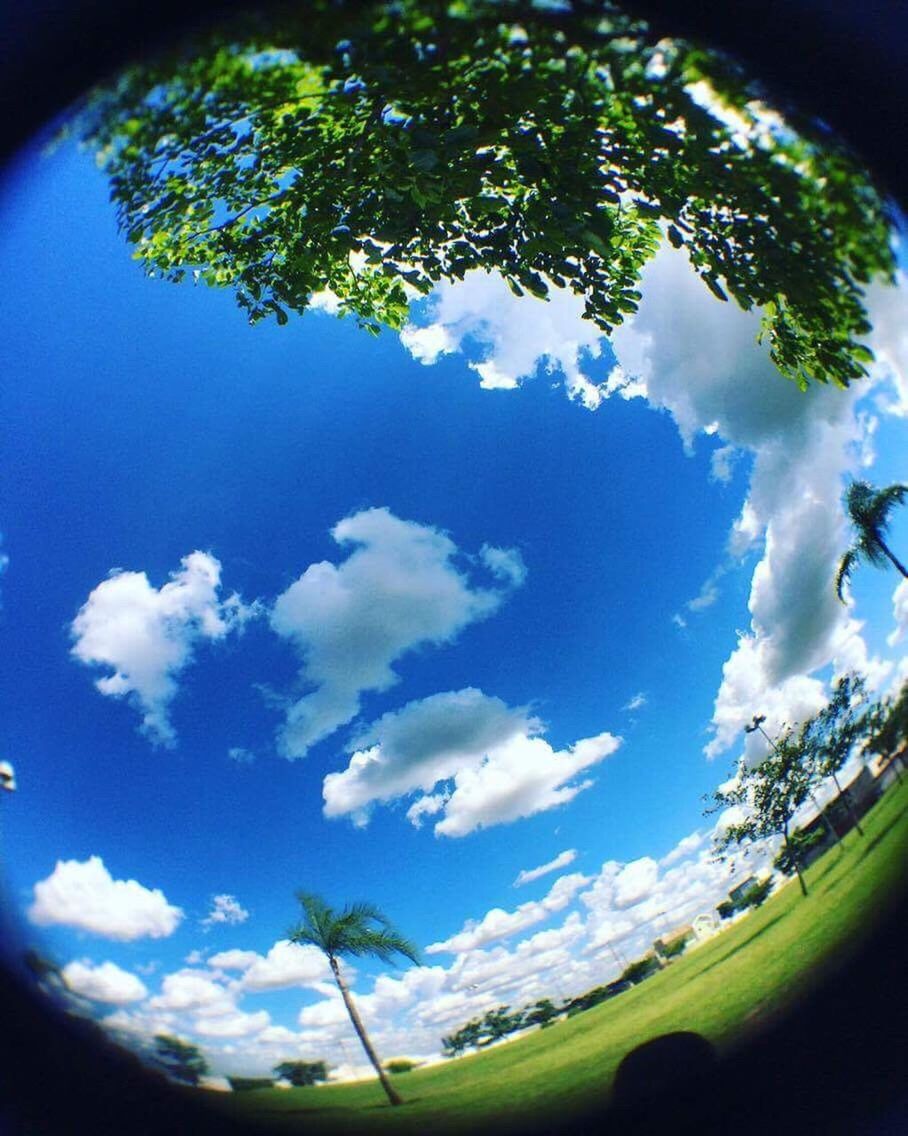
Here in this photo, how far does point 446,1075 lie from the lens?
12.8 feet

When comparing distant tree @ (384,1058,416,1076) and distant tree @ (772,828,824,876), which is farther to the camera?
distant tree @ (772,828,824,876)

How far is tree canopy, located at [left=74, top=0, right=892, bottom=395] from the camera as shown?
11.8 feet

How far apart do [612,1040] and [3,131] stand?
25.4ft

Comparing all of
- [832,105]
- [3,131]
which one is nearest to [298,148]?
[3,131]

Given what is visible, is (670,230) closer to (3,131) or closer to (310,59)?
(310,59)

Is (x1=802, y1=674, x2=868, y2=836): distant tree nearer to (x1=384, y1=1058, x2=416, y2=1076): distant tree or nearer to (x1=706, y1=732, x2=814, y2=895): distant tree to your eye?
(x1=706, y1=732, x2=814, y2=895): distant tree

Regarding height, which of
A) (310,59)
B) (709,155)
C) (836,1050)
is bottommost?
(836,1050)

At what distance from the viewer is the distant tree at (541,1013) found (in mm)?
4523

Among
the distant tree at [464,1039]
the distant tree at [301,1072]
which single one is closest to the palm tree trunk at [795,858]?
the distant tree at [464,1039]

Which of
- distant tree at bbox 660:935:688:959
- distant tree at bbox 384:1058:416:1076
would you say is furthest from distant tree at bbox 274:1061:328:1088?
distant tree at bbox 660:935:688:959

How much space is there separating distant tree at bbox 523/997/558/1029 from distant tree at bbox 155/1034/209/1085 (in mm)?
2870

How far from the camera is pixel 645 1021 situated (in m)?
3.70

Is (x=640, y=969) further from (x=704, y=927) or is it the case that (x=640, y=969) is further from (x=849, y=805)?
(x=849, y=805)

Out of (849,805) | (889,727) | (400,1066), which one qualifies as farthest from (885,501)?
(400,1066)
